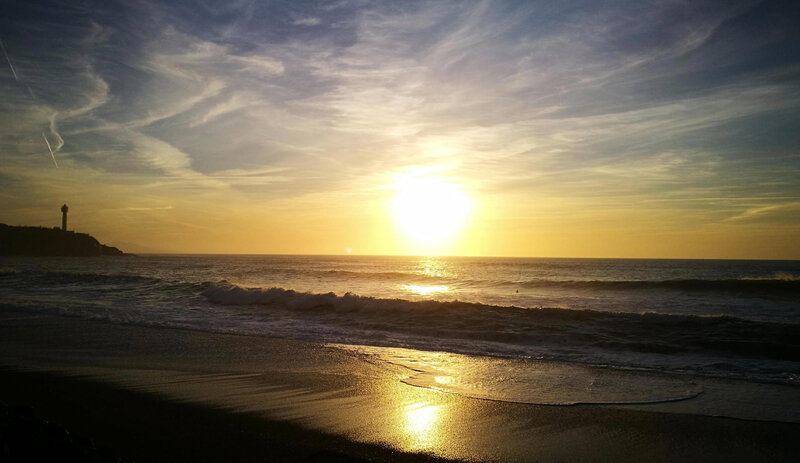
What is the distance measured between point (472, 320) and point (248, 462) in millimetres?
12032

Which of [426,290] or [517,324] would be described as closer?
[517,324]

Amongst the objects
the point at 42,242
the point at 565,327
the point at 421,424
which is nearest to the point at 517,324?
the point at 565,327

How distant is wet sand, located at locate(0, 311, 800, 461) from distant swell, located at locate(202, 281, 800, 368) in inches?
207

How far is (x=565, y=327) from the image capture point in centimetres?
1430

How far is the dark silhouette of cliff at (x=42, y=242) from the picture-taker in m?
113

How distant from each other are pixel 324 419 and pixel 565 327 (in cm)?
1057

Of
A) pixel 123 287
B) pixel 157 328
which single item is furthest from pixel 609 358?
pixel 123 287

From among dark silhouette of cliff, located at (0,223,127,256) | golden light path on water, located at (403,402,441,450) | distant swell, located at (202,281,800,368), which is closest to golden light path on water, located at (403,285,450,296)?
distant swell, located at (202,281,800,368)

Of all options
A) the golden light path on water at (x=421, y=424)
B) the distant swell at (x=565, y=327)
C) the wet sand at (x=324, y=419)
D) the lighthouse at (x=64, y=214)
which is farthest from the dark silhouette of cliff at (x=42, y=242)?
the golden light path on water at (x=421, y=424)

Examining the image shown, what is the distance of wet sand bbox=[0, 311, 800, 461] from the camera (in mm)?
4758

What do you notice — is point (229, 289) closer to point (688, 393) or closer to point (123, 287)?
point (123, 287)

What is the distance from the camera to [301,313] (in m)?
18.3

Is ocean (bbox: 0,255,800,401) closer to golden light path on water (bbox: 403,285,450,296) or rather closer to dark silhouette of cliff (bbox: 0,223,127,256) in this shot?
golden light path on water (bbox: 403,285,450,296)

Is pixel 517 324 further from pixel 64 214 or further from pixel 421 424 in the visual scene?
pixel 64 214
